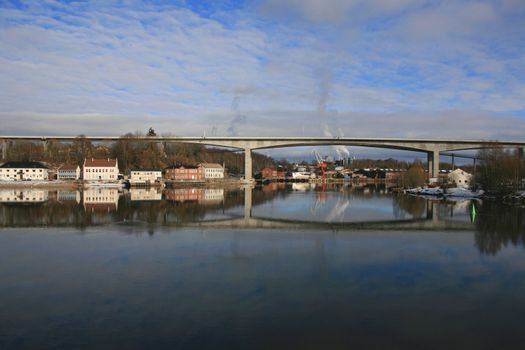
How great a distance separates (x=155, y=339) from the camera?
5.18 metres

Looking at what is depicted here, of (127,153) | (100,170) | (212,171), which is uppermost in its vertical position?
(127,153)

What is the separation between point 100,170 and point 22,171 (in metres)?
9.07

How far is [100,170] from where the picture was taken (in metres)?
55.1

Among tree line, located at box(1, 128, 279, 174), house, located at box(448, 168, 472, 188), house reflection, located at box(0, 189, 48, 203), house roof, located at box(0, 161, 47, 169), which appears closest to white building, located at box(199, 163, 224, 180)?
tree line, located at box(1, 128, 279, 174)

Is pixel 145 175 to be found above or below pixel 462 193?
above

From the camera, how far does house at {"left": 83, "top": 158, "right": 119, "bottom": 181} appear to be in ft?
180

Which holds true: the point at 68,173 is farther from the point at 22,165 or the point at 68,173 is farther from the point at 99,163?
the point at 22,165

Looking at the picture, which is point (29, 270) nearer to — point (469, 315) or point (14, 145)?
point (469, 315)

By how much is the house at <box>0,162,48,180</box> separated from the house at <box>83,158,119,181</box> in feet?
17.4

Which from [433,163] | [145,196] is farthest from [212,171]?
[145,196]

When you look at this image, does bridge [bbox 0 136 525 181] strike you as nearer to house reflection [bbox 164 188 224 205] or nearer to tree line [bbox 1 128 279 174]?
tree line [bbox 1 128 279 174]

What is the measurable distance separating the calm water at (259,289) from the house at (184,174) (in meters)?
48.5

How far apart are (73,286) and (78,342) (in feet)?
8.42

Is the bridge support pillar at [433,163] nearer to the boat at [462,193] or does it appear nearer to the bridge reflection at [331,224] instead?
the boat at [462,193]
